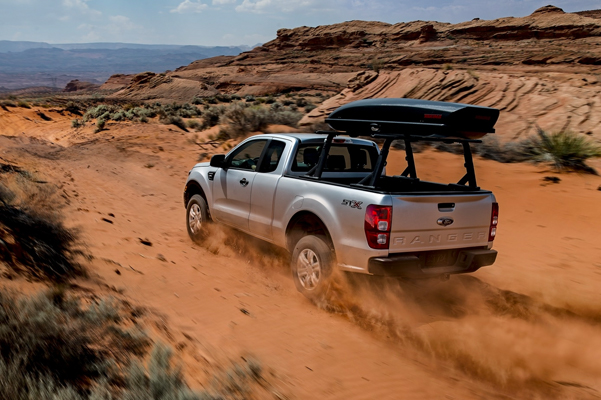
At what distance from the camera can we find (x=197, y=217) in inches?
306

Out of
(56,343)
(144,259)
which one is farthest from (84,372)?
(144,259)

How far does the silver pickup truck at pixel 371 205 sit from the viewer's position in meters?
4.66

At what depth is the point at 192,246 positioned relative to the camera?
300 inches

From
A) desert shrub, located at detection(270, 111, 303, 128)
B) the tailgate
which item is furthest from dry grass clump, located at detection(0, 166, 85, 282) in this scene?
desert shrub, located at detection(270, 111, 303, 128)

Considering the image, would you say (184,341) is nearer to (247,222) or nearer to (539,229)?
(247,222)

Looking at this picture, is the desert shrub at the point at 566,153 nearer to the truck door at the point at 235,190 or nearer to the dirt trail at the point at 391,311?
the dirt trail at the point at 391,311

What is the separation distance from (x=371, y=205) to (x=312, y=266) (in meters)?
1.11

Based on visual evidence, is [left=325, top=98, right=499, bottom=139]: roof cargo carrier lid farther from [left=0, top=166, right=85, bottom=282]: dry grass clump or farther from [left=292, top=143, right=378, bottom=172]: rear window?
[left=0, top=166, right=85, bottom=282]: dry grass clump

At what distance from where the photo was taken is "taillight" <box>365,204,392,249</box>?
4.59m

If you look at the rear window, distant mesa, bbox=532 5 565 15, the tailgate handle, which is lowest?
the tailgate handle

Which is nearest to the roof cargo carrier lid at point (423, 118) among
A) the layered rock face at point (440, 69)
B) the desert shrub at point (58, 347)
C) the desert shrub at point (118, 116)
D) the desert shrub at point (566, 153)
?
the desert shrub at point (58, 347)

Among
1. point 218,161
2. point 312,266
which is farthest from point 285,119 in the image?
point 312,266

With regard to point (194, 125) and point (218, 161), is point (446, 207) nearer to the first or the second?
point (218, 161)

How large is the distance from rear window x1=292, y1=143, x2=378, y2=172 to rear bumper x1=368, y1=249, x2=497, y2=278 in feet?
6.12
